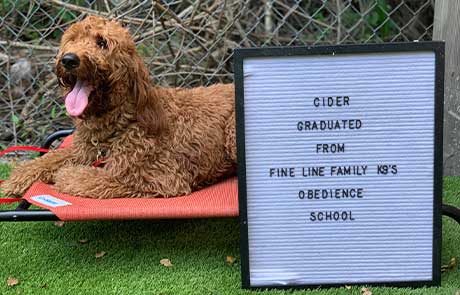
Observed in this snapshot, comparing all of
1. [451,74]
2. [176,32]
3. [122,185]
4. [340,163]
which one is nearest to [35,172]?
[122,185]

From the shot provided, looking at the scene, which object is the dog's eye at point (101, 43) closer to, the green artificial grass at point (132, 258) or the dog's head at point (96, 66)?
the dog's head at point (96, 66)

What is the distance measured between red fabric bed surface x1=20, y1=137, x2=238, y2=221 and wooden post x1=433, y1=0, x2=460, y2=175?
159 cm

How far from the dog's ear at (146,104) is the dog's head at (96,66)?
12 mm

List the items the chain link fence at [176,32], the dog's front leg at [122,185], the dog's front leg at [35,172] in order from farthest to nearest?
the chain link fence at [176,32], the dog's front leg at [35,172], the dog's front leg at [122,185]

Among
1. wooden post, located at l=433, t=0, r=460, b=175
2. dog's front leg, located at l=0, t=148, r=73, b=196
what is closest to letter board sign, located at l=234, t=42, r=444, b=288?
dog's front leg, located at l=0, t=148, r=73, b=196

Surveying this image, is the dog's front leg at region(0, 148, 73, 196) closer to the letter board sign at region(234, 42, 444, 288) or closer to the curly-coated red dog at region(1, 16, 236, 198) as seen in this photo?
the curly-coated red dog at region(1, 16, 236, 198)

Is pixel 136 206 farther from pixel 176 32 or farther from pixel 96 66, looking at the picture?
pixel 176 32

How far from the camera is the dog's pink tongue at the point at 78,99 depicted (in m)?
2.99

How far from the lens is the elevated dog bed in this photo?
9.41ft

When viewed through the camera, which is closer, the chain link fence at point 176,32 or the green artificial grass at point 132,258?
the green artificial grass at point 132,258

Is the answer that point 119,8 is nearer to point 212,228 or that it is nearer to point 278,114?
point 212,228

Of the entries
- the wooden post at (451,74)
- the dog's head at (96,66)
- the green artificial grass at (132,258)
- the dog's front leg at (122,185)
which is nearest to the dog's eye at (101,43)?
the dog's head at (96,66)

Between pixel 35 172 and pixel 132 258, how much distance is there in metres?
0.62

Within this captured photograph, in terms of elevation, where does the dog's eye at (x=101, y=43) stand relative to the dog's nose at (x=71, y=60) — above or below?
above
